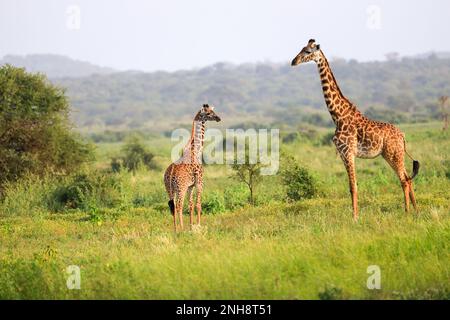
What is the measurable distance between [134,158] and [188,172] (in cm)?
1782

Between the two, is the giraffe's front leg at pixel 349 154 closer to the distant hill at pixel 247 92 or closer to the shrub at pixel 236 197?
the shrub at pixel 236 197

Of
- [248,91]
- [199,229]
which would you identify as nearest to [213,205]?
[199,229]

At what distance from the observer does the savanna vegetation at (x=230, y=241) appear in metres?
9.56

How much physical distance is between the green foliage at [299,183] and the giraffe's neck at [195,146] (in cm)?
485

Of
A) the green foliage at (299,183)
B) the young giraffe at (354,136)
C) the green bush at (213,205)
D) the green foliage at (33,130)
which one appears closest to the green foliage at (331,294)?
the young giraffe at (354,136)

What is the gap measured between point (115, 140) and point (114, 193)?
45072 millimetres

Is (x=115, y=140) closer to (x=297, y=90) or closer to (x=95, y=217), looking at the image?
A: (x=95, y=217)

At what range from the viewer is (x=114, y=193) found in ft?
65.6

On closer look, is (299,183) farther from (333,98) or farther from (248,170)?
(333,98)

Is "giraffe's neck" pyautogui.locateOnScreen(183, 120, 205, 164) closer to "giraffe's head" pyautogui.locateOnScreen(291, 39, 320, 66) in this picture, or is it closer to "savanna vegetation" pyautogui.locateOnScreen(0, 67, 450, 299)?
"savanna vegetation" pyautogui.locateOnScreen(0, 67, 450, 299)

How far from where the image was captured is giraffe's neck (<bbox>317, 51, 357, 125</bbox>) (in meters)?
14.0

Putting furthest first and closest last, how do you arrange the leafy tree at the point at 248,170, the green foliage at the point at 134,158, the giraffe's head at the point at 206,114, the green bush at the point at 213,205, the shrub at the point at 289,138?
the shrub at the point at 289,138 → the green foliage at the point at 134,158 → the leafy tree at the point at 248,170 → the green bush at the point at 213,205 → the giraffe's head at the point at 206,114

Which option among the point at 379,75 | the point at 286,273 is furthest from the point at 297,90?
the point at 286,273

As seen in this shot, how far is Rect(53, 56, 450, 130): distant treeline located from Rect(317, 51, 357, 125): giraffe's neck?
8157 cm
